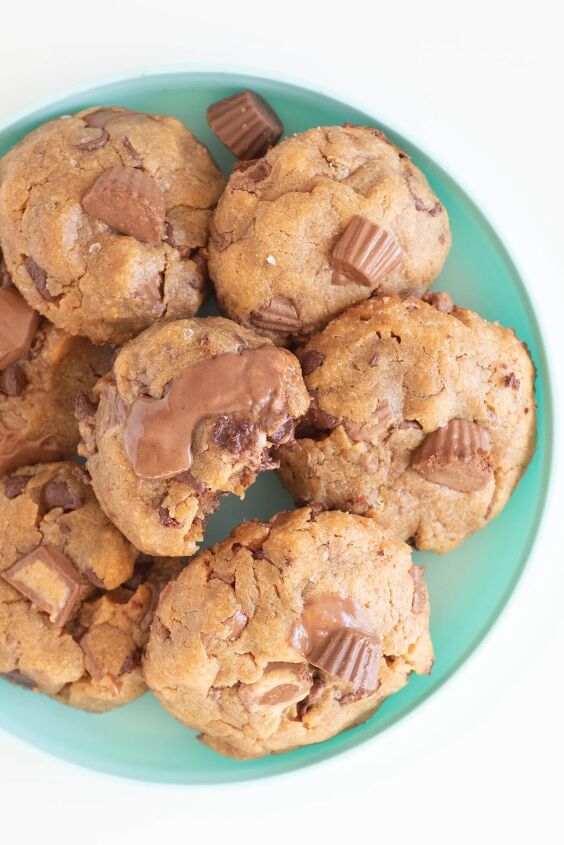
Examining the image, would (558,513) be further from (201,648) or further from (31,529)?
(31,529)

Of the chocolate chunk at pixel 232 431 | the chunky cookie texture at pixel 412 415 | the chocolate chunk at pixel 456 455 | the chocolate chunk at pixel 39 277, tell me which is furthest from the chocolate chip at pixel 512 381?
the chocolate chunk at pixel 39 277

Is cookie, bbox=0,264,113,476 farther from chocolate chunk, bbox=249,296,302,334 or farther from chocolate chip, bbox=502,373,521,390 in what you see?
chocolate chip, bbox=502,373,521,390

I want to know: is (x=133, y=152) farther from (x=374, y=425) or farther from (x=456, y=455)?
(x=456, y=455)

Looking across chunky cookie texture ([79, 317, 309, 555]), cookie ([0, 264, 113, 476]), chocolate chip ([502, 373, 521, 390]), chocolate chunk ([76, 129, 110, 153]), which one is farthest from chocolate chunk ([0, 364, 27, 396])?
chocolate chip ([502, 373, 521, 390])

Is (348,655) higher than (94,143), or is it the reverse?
(94,143)

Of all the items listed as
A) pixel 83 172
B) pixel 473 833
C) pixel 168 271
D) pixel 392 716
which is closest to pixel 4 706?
pixel 392 716

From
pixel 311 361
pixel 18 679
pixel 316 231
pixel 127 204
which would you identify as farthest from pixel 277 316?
pixel 18 679
